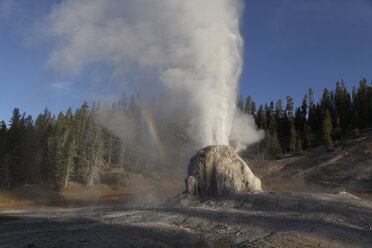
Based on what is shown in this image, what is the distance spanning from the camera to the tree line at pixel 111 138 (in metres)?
46.1

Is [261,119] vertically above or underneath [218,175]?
above

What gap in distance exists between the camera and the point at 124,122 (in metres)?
76.6

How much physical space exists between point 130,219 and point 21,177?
40.9 meters

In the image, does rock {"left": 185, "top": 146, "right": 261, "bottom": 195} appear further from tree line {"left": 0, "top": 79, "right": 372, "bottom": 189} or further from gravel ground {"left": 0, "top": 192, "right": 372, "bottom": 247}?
tree line {"left": 0, "top": 79, "right": 372, "bottom": 189}

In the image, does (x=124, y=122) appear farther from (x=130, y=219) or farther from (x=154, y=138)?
(x=130, y=219)

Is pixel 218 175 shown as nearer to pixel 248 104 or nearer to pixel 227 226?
pixel 227 226

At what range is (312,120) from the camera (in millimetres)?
73188

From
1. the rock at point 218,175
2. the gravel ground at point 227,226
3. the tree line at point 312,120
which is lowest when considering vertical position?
the gravel ground at point 227,226

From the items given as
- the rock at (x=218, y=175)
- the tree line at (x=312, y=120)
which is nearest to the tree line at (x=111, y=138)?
the tree line at (x=312, y=120)

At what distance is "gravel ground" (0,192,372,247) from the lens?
32.6ft

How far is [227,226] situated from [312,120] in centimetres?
6943

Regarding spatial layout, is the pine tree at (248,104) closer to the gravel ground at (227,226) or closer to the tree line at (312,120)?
the tree line at (312,120)

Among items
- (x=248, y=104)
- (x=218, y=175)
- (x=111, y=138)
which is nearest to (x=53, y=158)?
(x=111, y=138)

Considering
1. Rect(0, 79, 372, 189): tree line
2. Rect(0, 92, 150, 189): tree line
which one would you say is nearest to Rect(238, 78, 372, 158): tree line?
Rect(0, 79, 372, 189): tree line
